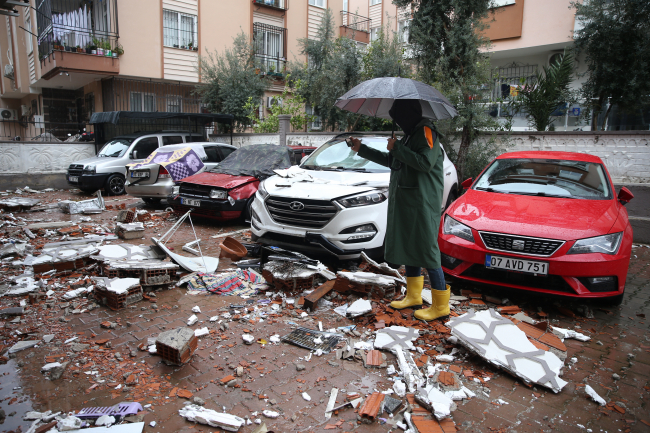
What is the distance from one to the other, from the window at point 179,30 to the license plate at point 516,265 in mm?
18949

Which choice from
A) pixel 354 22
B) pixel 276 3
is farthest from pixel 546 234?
pixel 354 22

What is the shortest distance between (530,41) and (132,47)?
16.3 meters

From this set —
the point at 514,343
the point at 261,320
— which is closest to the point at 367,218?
the point at 261,320

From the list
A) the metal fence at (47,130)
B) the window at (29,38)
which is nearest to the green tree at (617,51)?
the metal fence at (47,130)

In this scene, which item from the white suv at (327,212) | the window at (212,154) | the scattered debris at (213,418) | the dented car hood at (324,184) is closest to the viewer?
the scattered debris at (213,418)

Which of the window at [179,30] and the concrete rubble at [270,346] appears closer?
the concrete rubble at [270,346]

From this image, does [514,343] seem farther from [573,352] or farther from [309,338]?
[309,338]

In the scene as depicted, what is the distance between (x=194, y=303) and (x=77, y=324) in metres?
1.08

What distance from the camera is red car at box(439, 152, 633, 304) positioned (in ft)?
12.7

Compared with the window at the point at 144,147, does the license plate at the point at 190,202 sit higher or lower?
lower

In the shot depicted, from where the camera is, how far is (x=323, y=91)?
1449 centimetres

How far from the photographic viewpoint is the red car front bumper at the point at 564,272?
3.81 meters

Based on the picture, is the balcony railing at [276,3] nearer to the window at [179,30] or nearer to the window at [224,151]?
the window at [179,30]

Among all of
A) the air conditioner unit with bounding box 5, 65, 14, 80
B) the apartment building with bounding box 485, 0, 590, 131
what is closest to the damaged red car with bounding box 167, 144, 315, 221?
the apartment building with bounding box 485, 0, 590, 131
